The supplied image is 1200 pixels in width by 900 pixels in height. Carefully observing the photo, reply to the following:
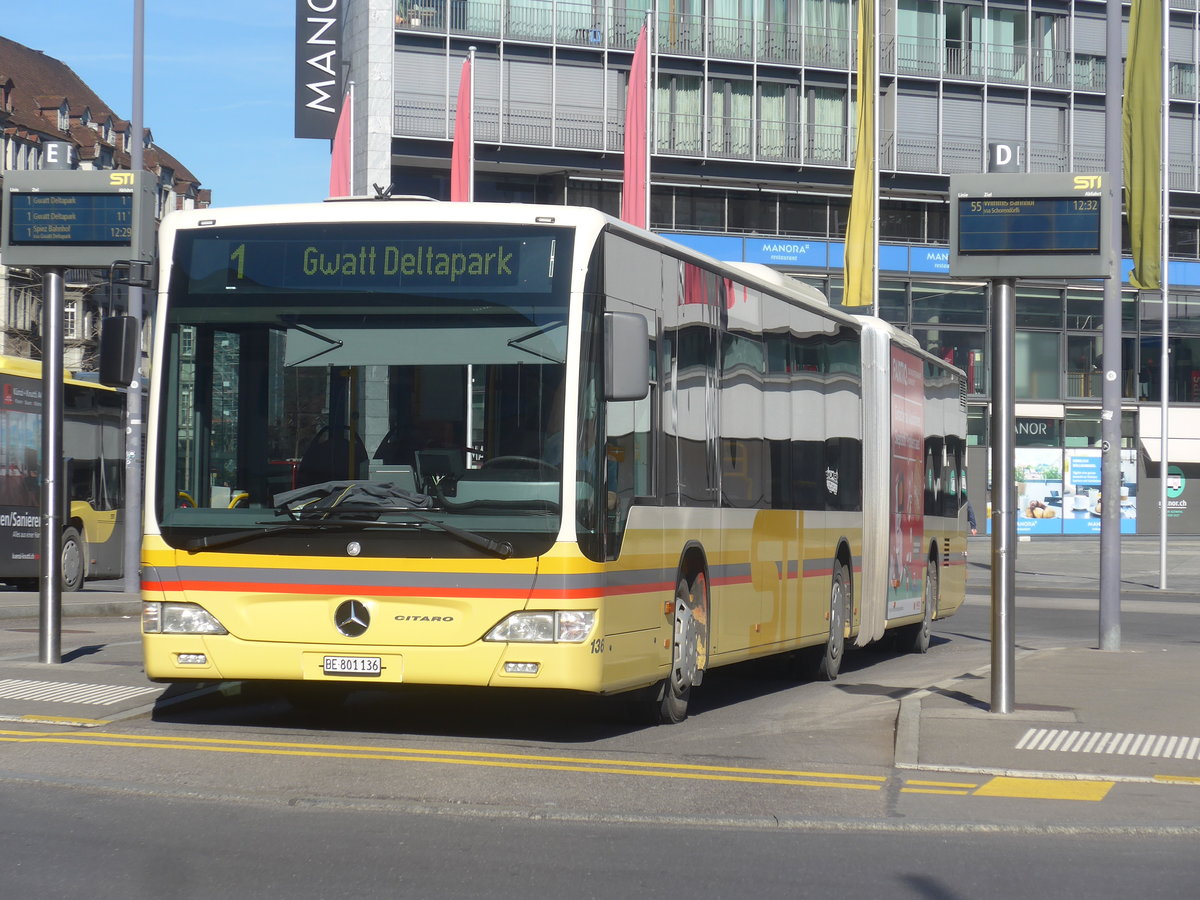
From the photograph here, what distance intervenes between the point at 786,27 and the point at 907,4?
14.2ft

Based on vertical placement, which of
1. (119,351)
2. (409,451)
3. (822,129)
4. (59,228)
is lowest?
(409,451)

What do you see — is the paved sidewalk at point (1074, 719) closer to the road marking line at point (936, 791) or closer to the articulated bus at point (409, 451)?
the road marking line at point (936, 791)

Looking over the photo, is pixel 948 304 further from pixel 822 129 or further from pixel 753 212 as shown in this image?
pixel 753 212

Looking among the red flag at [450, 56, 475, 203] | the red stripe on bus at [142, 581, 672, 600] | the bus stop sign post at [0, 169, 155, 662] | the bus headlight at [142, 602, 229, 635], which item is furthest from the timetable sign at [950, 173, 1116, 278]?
the red flag at [450, 56, 475, 203]

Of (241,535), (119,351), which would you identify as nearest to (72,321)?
(119,351)

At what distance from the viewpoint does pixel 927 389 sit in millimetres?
20000

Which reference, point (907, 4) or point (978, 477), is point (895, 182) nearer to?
point (907, 4)

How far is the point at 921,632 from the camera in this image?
19516mm

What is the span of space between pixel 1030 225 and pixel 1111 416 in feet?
→ 25.0

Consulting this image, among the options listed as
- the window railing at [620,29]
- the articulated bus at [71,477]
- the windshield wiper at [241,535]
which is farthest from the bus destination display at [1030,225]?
the window railing at [620,29]

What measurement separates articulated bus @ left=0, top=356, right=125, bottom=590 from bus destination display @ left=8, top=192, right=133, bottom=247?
11.6m

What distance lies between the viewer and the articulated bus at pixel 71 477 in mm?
25281

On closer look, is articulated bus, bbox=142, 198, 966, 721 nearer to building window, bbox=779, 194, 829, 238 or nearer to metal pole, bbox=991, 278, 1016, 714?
metal pole, bbox=991, 278, 1016, 714

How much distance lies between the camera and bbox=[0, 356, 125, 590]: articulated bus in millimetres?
25281
